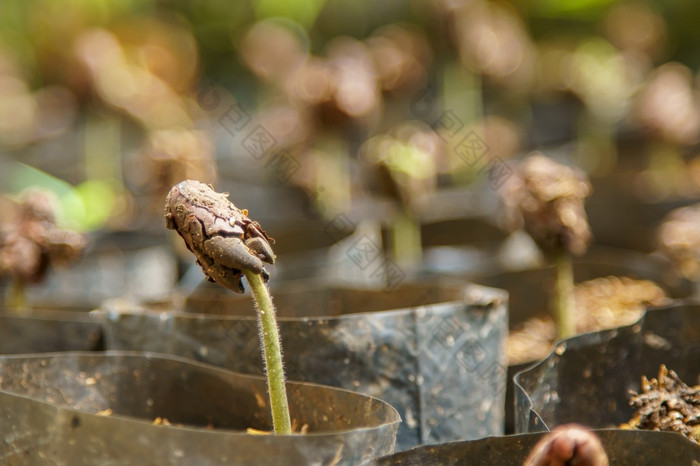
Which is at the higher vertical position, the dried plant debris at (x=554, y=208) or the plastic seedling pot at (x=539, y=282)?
the dried plant debris at (x=554, y=208)

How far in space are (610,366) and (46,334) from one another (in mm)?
703

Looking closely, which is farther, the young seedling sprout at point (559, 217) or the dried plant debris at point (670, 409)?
the young seedling sprout at point (559, 217)

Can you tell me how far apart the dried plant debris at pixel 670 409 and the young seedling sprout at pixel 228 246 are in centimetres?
36

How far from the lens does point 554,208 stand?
3.56 feet

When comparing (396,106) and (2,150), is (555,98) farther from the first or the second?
(2,150)

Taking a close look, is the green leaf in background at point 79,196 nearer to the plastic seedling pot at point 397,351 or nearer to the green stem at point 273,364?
Answer: the plastic seedling pot at point 397,351

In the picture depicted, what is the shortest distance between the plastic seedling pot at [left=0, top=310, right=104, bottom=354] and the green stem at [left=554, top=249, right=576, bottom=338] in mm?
614

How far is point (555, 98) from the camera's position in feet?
10.4

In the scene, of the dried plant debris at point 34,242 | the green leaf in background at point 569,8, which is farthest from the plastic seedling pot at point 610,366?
the green leaf in background at point 569,8

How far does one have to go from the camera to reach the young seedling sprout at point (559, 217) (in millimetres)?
1083

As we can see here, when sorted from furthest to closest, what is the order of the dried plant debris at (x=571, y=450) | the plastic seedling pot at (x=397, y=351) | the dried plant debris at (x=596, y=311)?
the dried plant debris at (x=596, y=311), the plastic seedling pot at (x=397, y=351), the dried plant debris at (x=571, y=450)

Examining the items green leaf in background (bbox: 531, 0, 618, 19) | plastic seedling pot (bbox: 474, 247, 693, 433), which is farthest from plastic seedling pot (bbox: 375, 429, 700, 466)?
green leaf in background (bbox: 531, 0, 618, 19)

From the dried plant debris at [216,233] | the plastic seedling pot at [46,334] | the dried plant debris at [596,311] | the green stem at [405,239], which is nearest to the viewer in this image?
the dried plant debris at [216,233]

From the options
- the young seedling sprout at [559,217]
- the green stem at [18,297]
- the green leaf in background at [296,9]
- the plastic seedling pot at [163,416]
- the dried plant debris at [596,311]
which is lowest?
the dried plant debris at [596,311]
